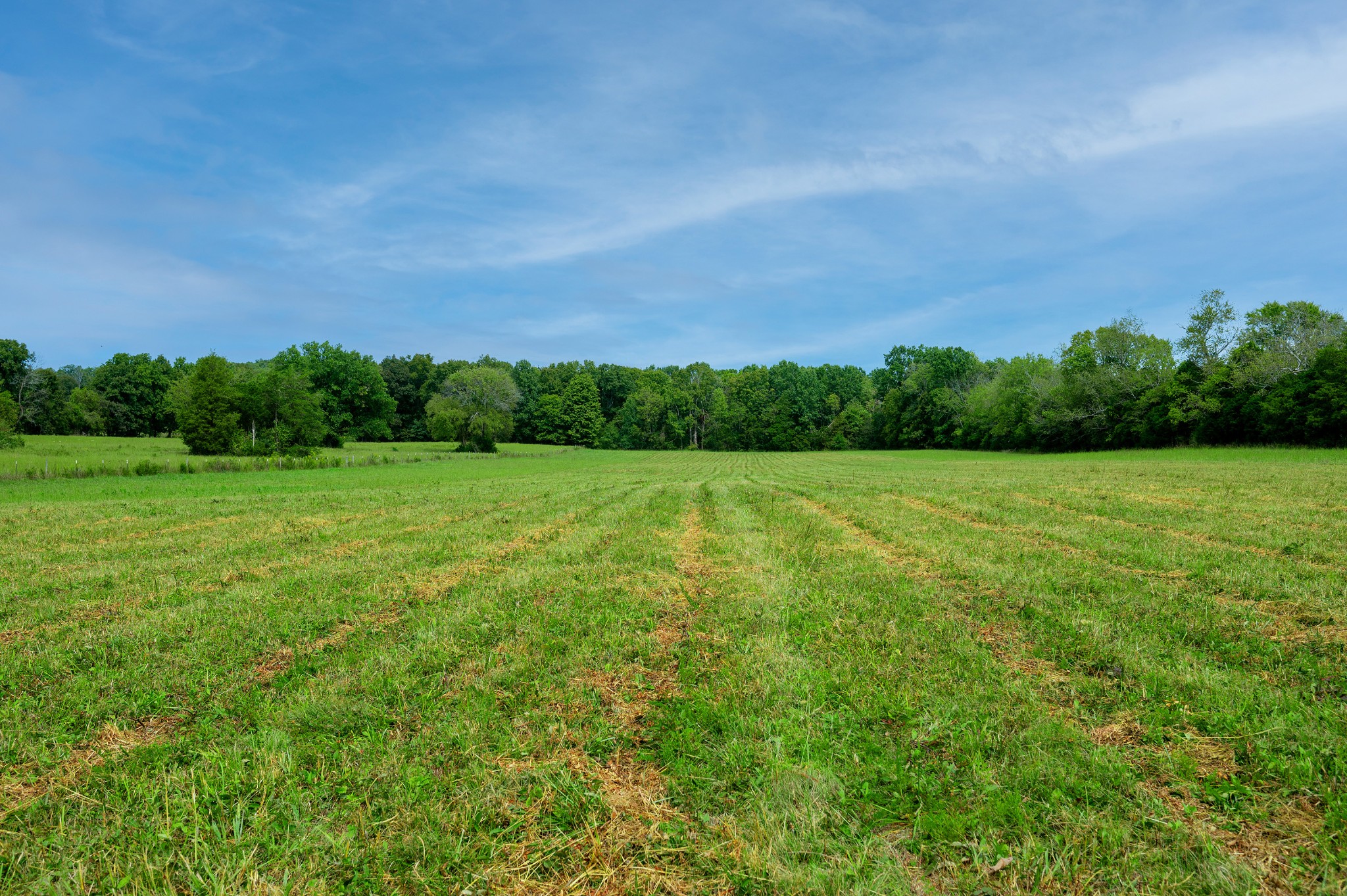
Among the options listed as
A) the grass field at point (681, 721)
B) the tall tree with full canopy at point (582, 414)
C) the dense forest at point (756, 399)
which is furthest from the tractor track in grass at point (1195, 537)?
the tall tree with full canopy at point (582, 414)

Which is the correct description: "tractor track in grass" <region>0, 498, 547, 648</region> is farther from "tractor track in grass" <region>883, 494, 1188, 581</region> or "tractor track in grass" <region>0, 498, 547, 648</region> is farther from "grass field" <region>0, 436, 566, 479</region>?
"grass field" <region>0, 436, 566, 479</region>

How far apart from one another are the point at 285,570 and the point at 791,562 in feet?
24.7

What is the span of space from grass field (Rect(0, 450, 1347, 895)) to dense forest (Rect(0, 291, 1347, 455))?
48045mm

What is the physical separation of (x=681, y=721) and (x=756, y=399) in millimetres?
105406

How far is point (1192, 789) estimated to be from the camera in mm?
3303

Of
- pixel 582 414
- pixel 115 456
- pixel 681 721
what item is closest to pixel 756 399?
pixel 582 414

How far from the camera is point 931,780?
11.1 ft

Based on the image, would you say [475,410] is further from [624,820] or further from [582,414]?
[624,820]

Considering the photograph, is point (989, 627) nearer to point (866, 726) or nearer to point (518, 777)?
point (866, 726)

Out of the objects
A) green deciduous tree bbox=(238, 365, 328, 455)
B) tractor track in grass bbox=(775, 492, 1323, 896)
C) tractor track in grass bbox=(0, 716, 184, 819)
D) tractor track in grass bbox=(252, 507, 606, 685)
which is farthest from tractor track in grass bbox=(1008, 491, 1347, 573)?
green deciduous tree bbox=(238, 365, 328, 455)

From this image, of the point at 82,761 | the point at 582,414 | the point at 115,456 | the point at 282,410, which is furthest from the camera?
the point at 582,414

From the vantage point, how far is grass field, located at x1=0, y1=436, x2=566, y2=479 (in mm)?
31384

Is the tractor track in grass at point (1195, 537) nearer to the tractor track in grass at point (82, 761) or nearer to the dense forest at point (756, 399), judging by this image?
the tractor track in grass at point (82, 761)

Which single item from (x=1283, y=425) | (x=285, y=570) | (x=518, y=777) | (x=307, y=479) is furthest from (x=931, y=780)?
(x=1283, y=425)
